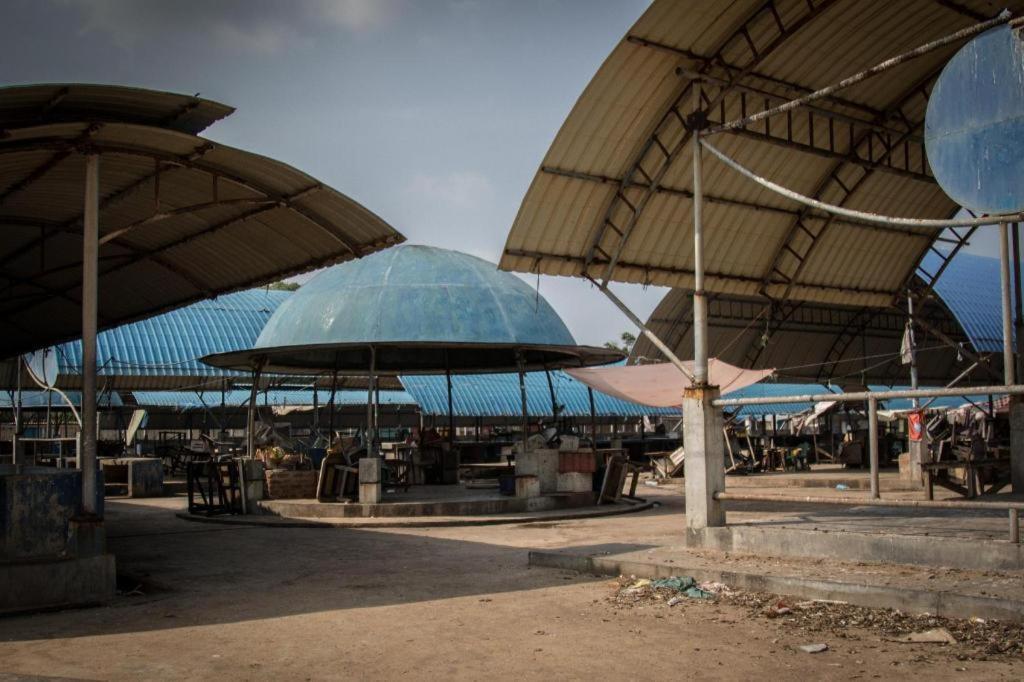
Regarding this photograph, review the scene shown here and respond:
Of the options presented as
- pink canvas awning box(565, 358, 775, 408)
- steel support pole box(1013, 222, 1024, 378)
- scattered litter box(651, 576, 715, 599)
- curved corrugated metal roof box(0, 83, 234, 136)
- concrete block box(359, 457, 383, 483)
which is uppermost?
curved corrugated metal roof box(0, 83, 234, 136)

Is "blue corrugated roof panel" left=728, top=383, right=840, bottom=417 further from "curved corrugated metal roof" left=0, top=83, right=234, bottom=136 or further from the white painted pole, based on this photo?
"curved corrugated metal roof" left=0, top=83, right=234, bottom=136

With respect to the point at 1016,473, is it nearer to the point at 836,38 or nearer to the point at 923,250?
the point at 923,250

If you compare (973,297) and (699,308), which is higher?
(973,297)

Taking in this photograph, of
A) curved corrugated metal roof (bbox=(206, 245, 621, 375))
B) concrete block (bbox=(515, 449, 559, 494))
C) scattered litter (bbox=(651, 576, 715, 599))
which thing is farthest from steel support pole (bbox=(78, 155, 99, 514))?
concrete block (bbox=(515, 449, 559, 494))

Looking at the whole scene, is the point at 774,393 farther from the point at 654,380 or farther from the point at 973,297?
the point at 654,380

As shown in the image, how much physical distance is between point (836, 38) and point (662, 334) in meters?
31.7

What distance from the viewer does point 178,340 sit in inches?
1759

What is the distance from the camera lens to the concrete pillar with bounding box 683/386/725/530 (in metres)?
10.7

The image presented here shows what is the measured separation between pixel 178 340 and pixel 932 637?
4193 cm

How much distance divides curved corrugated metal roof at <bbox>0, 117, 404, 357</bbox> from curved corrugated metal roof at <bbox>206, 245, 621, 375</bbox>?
4.11m

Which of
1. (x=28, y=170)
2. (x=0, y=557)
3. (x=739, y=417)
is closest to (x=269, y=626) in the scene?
(x=0, y=557)

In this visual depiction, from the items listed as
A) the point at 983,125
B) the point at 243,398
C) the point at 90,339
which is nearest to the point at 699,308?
the point at 983,125

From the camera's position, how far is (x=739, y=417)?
174 feet

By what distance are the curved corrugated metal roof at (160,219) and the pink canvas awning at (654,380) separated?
10.2 m
